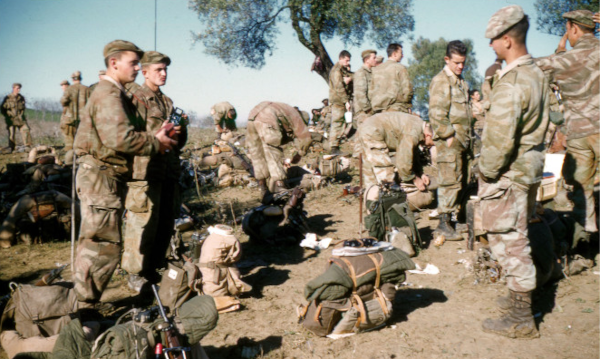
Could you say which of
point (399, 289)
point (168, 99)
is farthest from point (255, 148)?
point (399, 289)

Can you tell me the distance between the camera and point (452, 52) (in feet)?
20.9

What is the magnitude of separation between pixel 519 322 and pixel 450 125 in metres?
3.21

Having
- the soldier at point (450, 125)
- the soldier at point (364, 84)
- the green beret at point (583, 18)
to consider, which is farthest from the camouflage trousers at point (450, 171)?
the soldier at point (364, 84)

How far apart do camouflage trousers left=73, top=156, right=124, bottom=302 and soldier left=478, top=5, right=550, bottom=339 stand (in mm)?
3515

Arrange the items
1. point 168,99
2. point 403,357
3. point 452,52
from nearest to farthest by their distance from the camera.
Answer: point 403,357 < point 168,99 < point 452,52

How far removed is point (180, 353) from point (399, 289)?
2.99m

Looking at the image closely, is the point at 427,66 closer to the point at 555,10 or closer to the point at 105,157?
the point at 555,10

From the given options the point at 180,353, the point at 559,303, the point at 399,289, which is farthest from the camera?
the point at 399,289

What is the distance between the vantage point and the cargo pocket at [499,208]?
4078mm

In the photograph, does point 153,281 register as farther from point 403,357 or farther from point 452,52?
point 452,52

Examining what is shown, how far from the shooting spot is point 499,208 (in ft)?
13.5

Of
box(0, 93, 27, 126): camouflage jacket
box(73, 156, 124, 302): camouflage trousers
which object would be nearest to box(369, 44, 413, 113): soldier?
box(73, 156, 124, 302): camouflage trousers

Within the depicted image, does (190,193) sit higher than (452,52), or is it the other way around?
(452,52)

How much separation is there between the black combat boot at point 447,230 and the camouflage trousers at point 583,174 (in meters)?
1.56
